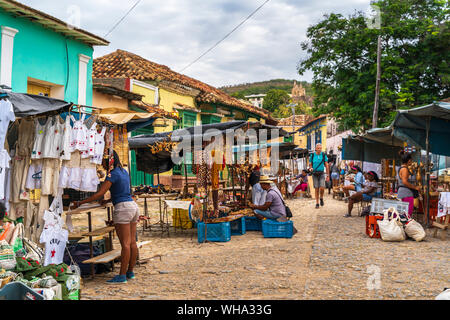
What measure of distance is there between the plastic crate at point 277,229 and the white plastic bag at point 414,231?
219 centimetres

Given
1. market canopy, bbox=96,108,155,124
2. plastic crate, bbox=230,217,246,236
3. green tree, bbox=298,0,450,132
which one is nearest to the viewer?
market canopy, bbox=96,108,155,124

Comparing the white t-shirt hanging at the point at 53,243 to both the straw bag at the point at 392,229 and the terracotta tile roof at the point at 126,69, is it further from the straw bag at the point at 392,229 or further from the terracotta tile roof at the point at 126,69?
the terracotta tile roof at the point at 126,69

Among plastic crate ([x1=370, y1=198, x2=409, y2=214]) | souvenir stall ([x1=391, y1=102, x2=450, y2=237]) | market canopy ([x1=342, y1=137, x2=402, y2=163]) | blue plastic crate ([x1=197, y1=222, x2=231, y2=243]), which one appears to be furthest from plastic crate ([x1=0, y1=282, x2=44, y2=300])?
market canopy ([x1=342, y1=137, x2=402, y2=163])

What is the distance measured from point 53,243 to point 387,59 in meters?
18.8

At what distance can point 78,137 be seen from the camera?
5379mm

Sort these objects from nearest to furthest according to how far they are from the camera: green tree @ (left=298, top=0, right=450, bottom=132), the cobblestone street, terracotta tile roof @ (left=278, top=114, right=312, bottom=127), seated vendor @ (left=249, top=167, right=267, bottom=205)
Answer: the cobblestone street, seated vendor @ (left=249, top=167, right=267, bottom=205), green tree @ (left=298, top=0, right=450, bottom=132), terracotta tile roof @ (left=278, top=114, right=312, bottom=127)

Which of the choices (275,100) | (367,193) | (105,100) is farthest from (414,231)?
(275,100)

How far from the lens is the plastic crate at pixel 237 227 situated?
8953 millimetres

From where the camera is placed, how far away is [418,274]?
5449 millimetres

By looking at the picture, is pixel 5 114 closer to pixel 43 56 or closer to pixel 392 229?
pixel 392 229

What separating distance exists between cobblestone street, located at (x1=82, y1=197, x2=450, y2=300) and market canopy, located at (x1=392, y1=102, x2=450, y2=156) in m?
2.69

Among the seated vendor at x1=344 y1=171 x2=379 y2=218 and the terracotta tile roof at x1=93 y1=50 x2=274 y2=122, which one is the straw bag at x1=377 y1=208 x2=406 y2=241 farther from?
the terracotta tile roof at x1=93 y1=50 x2=274 y2=122

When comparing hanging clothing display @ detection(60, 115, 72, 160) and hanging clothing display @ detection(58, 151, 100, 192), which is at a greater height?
hanging clothing display @ detection(60, 115, 72, 160)

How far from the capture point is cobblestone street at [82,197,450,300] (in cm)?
481
